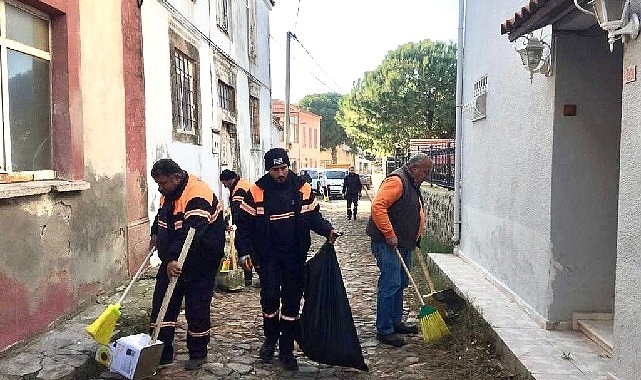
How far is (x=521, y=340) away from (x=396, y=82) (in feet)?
96.4

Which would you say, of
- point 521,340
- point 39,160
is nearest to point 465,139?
point 521,340

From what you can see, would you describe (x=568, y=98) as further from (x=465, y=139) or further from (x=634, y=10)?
(x=465, y=139)

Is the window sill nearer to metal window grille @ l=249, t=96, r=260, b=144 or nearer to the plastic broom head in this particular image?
the plastic broom head

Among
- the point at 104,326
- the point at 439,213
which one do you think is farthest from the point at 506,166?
→ the point at 439,213

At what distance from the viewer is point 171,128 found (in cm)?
953

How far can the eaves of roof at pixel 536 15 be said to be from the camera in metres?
4.28

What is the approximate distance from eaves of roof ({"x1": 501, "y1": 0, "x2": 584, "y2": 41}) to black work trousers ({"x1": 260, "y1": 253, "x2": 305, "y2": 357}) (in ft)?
8.84

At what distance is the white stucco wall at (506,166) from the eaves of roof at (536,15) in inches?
20.8

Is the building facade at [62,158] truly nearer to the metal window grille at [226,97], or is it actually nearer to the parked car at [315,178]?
the metal window grille at [226,97]

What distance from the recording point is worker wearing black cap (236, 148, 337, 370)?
4922 mm

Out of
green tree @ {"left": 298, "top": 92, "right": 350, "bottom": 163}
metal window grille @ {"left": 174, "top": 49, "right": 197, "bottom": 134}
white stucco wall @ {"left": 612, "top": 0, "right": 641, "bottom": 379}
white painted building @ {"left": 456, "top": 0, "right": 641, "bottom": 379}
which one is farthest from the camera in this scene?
green tree @ {"left": 298, "top": 92, "right": 350, "bottom": 163}

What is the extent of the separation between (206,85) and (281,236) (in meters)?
7.68

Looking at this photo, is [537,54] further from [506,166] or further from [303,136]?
[303,136]

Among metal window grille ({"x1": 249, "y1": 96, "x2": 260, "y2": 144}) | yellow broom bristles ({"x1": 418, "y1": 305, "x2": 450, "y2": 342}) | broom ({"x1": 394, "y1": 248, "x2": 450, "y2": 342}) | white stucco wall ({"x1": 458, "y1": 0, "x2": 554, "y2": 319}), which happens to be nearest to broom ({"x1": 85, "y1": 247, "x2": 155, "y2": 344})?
broom ({"x1": 394, "y1": 248, "x2": 450, "y2": 342})
